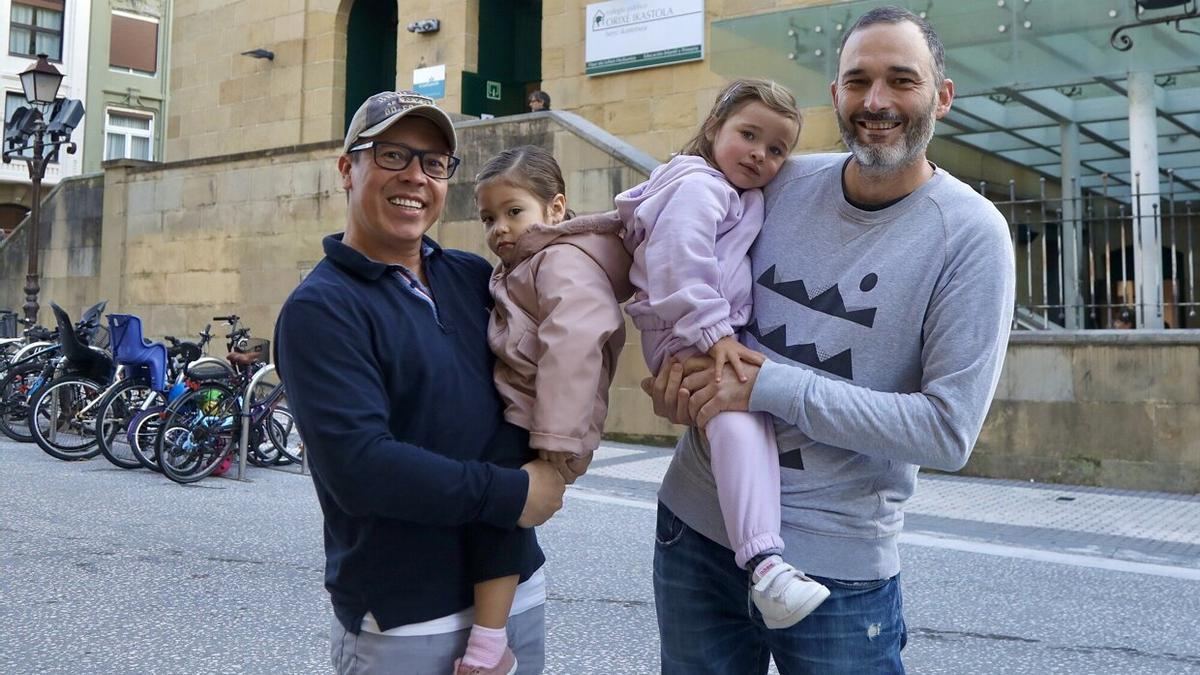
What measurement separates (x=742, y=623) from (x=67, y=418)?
950cm

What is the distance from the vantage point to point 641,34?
16062 millimetres

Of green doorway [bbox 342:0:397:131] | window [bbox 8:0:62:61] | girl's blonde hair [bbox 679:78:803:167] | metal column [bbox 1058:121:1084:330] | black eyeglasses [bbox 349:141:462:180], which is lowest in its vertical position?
black eyeglasses [bbox 349:141:462:180]

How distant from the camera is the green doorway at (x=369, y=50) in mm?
20828

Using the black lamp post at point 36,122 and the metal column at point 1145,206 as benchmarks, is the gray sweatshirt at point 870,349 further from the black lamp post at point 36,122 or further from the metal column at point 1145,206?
the black lamp post at point 36,122

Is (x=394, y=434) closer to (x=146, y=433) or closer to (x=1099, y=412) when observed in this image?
(x=146, y=433)

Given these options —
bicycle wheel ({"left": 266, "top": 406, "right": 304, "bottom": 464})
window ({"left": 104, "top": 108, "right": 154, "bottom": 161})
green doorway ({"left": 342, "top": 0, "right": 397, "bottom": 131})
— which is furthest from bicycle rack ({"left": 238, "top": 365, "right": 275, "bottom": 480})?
window ({"left": 104, "top": 108, "right": 154, "bottom": 161})

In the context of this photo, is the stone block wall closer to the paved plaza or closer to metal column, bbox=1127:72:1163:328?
the paved plaza

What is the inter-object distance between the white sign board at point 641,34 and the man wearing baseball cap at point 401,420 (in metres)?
14.1

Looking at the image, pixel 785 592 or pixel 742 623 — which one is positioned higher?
pixel 785 592

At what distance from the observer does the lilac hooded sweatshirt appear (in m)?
2.03

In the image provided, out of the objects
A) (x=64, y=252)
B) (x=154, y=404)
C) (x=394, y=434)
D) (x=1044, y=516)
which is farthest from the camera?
(x=64, y=252)

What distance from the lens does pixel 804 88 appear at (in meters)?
13.3

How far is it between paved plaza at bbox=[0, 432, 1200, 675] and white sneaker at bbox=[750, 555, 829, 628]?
2359mm

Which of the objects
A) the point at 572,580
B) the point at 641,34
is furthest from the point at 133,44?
the point at 572,580
